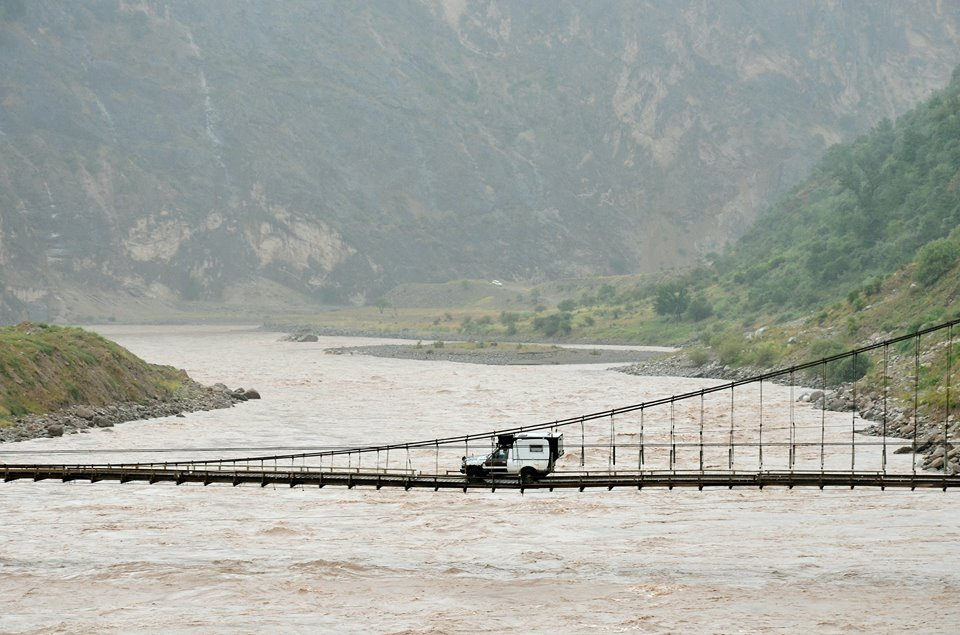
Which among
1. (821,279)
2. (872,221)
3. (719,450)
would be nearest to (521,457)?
(719,450)

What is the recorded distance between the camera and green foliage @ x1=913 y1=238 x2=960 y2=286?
8650 cm

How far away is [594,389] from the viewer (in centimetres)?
8900

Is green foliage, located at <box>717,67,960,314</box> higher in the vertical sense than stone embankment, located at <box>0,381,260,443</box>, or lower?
higher

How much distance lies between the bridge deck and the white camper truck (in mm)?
2812

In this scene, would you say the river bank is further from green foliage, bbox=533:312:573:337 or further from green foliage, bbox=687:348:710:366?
green foliage, bbox=533:312:573:337

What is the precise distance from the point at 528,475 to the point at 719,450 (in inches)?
520

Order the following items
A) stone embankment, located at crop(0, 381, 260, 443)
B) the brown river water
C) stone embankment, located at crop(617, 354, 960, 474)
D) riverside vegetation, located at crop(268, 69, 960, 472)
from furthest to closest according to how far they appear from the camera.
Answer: riverside vegetation, located at crop(268, 69, 960, 472)
stone embankment, located at crop(0, 381, 260, 443)
stone embankment, located at crop(617, 354, 960, 474)
the brown river water

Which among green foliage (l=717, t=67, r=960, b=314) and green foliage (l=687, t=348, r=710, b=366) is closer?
green foliage (l=687, t=348, r=710, b=366)

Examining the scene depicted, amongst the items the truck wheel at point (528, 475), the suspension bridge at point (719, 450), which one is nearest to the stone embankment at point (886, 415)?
the suspension bridge at point (719, 450)

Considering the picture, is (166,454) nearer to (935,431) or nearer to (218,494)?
(218,494)

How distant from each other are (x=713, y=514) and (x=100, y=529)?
17962mm

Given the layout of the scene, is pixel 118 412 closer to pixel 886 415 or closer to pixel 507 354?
Result: pixel 886 415

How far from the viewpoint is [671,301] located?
5935 inches

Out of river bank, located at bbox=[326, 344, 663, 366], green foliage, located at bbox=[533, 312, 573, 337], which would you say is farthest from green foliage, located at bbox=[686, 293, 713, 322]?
green foliage, located at bbox=[533, 312, 573, 337]
